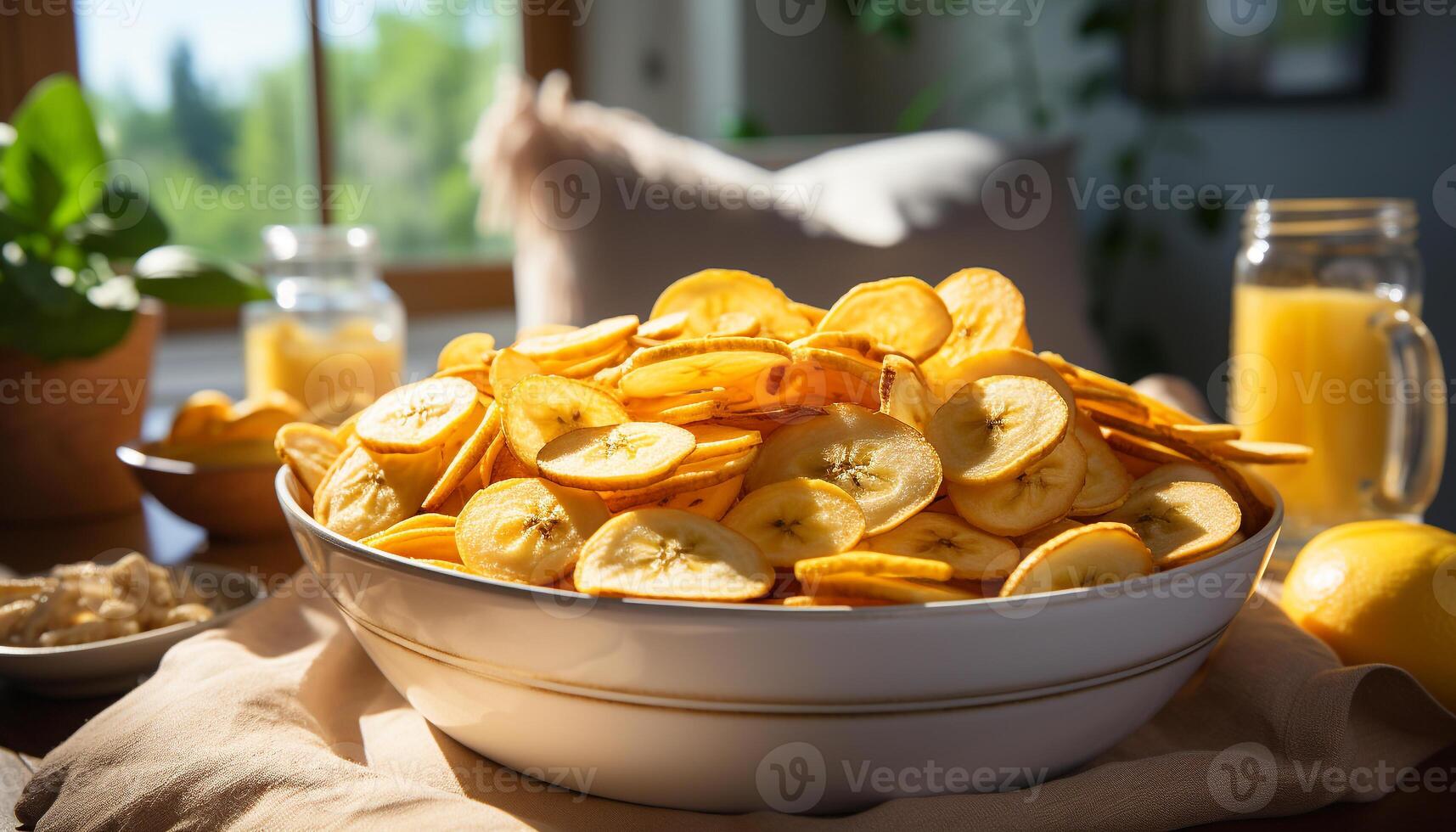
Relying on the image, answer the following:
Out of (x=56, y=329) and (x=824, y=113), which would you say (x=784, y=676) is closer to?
(x=56, y=329)

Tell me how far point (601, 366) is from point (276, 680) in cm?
23

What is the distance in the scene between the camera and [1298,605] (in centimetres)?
70

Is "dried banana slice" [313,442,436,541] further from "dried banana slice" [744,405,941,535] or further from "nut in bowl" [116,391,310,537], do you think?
"nut in bowl" [116,391,310,537]

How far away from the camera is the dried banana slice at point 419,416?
53 centimetres

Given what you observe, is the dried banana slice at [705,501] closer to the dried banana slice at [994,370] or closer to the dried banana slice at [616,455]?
the dried banana slice at [616,455]

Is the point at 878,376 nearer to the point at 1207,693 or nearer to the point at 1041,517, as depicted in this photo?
the point at 1041,517

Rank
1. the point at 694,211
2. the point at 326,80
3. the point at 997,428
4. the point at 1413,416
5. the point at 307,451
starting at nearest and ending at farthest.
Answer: the point at 997,428 < the point at 307,451 < the point at 1413,416 < the point at 694,211 < the point at 326,80

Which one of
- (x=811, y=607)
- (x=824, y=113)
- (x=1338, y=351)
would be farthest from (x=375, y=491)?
(x=824, y=113)

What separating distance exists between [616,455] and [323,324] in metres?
0.97

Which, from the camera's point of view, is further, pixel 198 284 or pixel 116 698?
pixel 198 284

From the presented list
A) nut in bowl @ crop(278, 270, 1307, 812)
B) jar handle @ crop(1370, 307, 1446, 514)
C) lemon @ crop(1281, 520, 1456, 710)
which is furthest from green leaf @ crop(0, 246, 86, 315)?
jar handle @ crop(1370, 307, 1446, 514)

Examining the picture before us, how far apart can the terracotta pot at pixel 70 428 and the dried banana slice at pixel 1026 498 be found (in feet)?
2.79

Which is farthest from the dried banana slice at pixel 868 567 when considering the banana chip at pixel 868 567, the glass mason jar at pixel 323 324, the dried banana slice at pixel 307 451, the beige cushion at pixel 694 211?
the beige cushion at pixel 694 211

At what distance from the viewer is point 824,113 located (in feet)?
11.7
